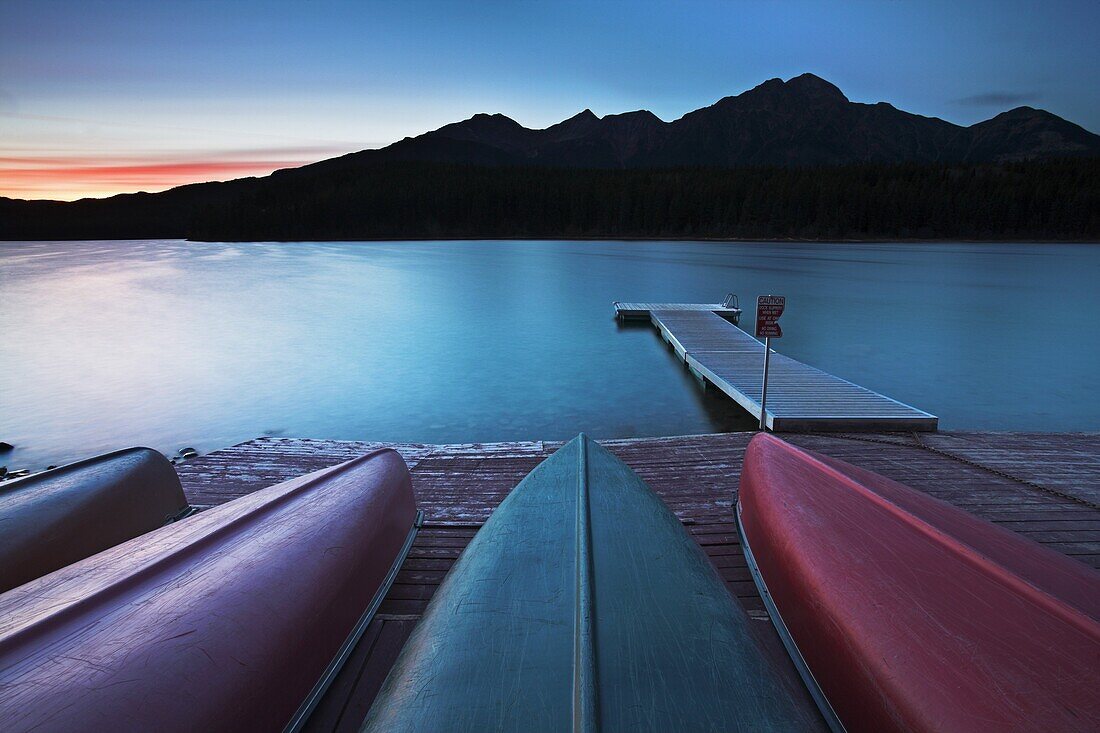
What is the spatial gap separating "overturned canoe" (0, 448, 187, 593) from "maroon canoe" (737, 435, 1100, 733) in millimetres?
3615

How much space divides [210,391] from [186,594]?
13.1 meters

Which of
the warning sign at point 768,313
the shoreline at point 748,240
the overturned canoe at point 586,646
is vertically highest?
the shoreline at point 748,240

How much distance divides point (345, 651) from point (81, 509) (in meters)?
1.84

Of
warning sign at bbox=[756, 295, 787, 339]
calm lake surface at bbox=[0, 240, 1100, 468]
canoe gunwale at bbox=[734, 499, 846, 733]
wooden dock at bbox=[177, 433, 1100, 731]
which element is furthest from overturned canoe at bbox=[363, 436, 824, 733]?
calm lake surface at bbox=[0, 240, 1100, 468]

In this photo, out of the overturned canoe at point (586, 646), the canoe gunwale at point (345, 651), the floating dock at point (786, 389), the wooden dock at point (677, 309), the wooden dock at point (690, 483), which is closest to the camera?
the overturned canoe at point (586, 646)

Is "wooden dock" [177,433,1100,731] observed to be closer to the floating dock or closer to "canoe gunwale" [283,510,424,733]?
"canoe gunwale" [283,510,424,733]

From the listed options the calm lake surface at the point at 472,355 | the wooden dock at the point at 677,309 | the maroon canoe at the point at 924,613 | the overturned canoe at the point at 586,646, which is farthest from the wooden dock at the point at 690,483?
the wooden dock at the point at 677,309

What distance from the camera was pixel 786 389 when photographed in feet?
28.3

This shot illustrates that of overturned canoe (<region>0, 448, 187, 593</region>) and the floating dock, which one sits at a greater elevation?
overturned canoe (<region>0, 448, 187, 593</region>)

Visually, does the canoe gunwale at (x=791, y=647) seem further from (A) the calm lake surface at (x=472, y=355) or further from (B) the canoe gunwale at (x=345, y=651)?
(A) the calm lake surface at (x=472, y=355)

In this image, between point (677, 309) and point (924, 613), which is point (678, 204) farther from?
point (924, 613)

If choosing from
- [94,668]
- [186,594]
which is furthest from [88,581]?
Result: [94,668]

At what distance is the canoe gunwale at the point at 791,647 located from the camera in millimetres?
2113

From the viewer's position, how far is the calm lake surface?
10.5 meters
